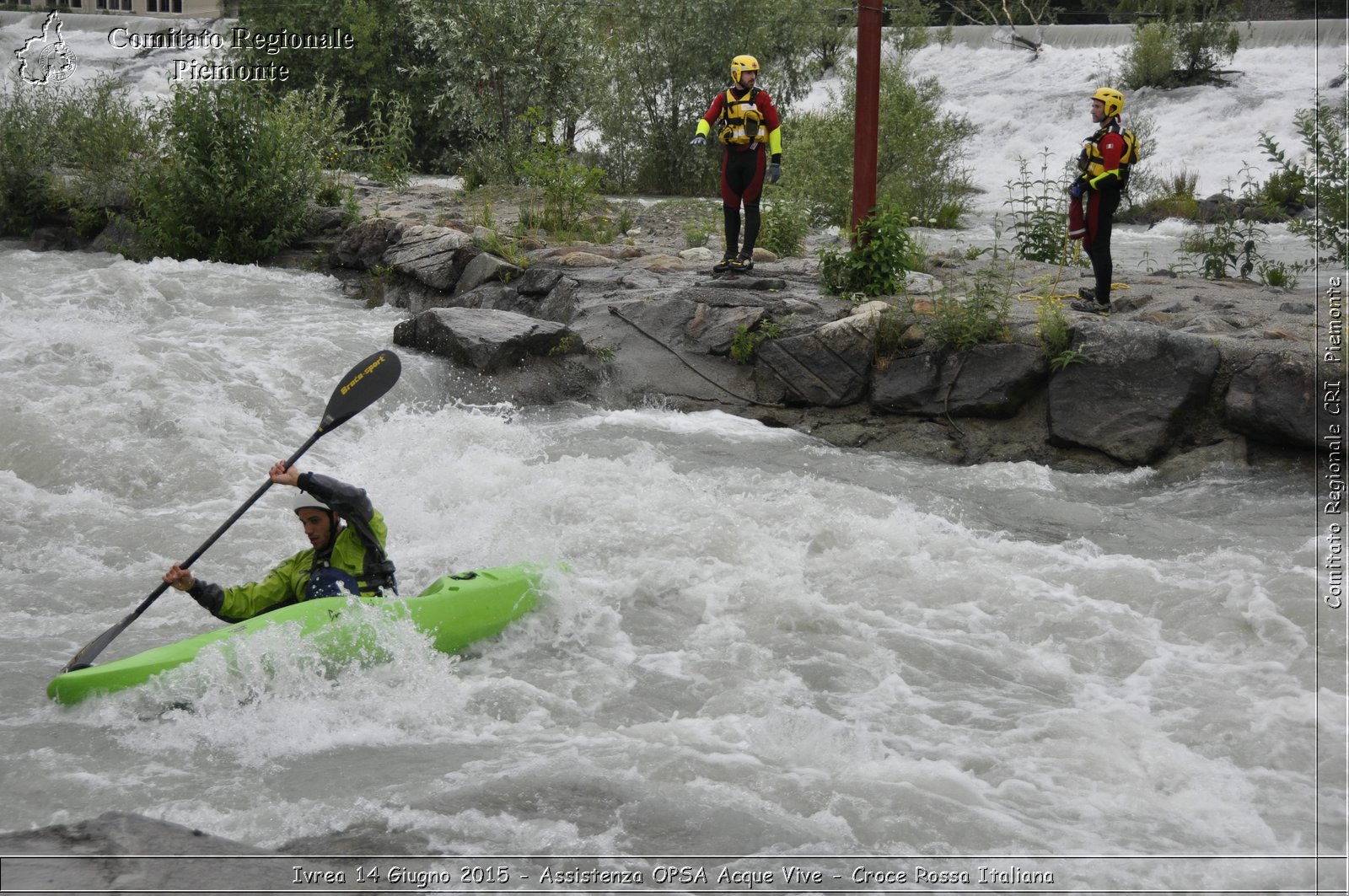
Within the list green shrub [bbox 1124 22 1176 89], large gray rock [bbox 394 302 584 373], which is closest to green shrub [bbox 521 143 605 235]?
large gray rock [bbox 394 302 584 373]

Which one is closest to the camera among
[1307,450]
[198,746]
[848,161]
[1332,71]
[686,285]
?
[198,746]

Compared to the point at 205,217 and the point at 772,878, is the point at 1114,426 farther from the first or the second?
the point at 205,217

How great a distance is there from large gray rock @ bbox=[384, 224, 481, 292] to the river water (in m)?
2.34

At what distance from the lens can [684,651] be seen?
4492 mm

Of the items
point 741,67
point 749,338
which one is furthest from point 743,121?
point 749,338

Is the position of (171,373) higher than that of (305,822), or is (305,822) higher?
(171,373)

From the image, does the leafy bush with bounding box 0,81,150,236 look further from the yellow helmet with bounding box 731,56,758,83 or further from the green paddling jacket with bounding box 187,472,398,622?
the green paddling jacket with bounding box 187,472,398,622

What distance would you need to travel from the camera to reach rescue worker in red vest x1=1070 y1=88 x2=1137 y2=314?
681 centimetres

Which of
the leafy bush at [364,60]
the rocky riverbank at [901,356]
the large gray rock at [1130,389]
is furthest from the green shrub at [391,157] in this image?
the large gray rock at [1130,389]

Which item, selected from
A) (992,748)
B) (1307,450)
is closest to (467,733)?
(992,748)

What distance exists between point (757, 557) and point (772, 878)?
2.19m

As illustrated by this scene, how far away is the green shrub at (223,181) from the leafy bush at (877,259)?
5630 millimetres

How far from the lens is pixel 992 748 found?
3.78 m

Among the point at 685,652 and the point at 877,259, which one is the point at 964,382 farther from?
the point at 685,652
